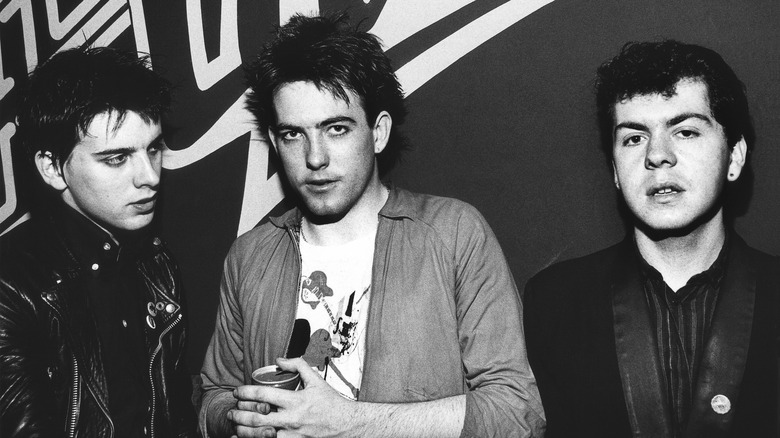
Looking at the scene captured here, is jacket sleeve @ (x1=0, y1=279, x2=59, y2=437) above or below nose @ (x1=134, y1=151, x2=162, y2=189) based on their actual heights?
below

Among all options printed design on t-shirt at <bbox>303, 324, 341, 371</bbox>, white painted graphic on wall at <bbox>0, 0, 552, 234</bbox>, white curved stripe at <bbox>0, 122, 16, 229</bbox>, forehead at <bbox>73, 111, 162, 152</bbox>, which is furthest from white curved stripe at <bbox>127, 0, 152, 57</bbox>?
printed design on t-shirt at <bbox>303, 324, 341, 371</bbox>

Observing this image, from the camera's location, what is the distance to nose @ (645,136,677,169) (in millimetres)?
1782

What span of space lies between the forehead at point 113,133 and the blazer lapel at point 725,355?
1.86 metres

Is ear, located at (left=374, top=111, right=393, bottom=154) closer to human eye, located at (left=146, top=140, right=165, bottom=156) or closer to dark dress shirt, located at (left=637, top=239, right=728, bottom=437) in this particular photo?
human eye, located at (left=146, top=140, right=165, bottom=156)

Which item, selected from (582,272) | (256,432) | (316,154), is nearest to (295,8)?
(316,154)

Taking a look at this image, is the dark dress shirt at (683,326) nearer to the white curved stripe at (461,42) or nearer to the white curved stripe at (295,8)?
the white curved stripe at (461,42)

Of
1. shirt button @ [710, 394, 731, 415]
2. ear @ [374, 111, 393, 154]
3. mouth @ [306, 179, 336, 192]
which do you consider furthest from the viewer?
ear @ [374, 111, 393, 154]

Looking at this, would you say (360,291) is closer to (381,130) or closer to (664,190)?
(381,130)

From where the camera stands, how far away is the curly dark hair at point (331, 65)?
1963 mm

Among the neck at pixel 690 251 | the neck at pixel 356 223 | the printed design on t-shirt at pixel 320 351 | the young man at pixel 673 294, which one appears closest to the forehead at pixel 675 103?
the young man at pixel 673 294

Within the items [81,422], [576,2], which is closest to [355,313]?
[81,422]

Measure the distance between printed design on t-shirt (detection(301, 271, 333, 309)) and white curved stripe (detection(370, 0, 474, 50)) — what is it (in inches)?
33.4

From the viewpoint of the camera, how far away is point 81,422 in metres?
1.89

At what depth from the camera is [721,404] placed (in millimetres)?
1742
